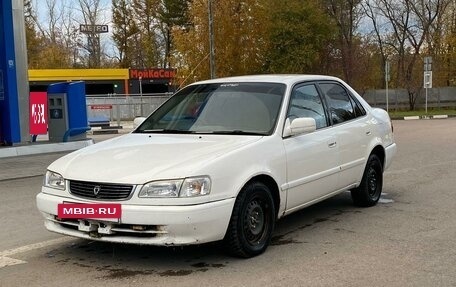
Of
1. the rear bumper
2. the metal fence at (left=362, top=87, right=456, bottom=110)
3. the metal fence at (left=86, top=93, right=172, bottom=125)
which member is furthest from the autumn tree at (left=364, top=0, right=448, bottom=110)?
the rear bumper

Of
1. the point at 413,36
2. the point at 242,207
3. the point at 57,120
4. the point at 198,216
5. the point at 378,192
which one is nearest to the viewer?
the point at 198,216

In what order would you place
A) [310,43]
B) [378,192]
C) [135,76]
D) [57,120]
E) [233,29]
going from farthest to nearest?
[135,76] → [310,43] → [233,29] → [57,120] → [378,192]

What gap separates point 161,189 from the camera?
14.8ft

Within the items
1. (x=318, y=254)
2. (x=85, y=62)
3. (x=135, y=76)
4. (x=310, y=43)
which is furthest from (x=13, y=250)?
(x=85, y=62)

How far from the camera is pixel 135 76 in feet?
165

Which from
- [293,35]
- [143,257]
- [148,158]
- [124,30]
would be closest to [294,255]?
[143,257]

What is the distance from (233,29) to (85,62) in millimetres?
41135

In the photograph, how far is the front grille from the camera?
4.54m

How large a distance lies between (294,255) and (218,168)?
115 centimetres

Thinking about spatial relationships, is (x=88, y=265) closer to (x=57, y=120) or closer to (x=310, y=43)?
(x=57, y=120)

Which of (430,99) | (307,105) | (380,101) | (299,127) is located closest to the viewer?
(299,127)

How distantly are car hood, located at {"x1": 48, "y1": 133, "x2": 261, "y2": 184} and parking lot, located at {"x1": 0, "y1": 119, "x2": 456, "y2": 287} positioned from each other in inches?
32.0

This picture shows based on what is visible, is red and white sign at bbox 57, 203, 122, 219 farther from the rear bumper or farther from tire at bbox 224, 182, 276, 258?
the rear bumper

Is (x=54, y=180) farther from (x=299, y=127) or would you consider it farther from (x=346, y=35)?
(x=346, y=35)
